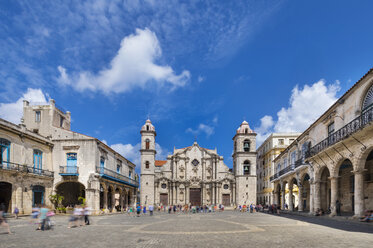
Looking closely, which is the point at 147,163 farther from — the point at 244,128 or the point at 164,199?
the point at 244,128

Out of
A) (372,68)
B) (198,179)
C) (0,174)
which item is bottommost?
(198,179)

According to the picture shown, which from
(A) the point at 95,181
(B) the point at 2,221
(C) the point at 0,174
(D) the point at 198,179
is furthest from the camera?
(D) the point at 198,179

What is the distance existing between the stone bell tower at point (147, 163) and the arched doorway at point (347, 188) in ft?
108

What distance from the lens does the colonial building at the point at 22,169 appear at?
77.3 ft

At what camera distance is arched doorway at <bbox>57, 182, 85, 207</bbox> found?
103ft

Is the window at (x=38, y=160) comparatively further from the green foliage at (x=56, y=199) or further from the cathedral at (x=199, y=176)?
the cathedral at (x=199, y=176)

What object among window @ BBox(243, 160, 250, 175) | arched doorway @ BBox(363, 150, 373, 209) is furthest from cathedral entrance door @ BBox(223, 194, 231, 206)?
arched doorway @ BBox(363, 150, 373, 209)

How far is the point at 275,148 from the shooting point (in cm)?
4906

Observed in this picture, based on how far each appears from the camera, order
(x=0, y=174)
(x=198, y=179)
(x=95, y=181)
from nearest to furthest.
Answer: (x=0, y=174) < (x=95, y=181) < (x=198, y=179)

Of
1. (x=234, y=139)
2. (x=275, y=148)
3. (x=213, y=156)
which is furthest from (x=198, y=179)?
(x=275, y=148)

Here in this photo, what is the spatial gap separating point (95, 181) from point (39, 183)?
522 cm

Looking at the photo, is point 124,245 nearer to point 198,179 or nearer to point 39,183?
point 39,183

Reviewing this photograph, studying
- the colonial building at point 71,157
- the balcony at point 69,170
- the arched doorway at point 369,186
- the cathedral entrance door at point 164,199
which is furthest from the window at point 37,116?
the arched doorway at point 369,186

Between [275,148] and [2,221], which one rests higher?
[275,148]
